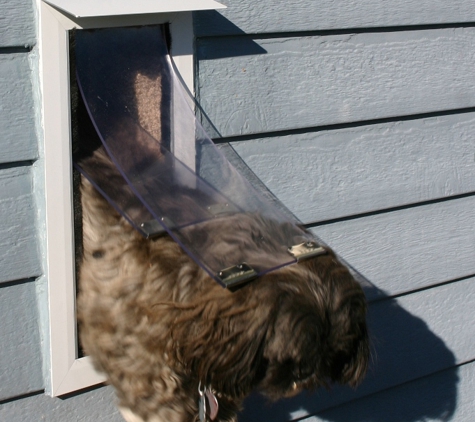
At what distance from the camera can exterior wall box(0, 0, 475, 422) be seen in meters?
1.74

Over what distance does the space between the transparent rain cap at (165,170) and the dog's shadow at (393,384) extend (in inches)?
34.4

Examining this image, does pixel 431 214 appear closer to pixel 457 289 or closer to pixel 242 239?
pixel 457 289

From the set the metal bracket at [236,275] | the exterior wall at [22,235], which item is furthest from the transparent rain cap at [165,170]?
the exterior wall at [22,235]

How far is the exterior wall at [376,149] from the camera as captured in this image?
2000 mm

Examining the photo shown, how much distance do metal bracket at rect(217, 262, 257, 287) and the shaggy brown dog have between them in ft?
0.07

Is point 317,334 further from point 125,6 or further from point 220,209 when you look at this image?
point 125,6

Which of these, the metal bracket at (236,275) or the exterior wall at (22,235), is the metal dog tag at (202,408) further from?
the exterior wall at (22,235)

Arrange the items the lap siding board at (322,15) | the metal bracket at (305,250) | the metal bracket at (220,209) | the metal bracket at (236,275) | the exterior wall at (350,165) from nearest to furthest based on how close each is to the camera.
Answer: the metal bracket at (236,275) → the metal bracket at (305,250) → the metal bracket at (220,209) → the exterior wall at (350,165) → the lap siding board at (322,15)

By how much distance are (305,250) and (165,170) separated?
398mm

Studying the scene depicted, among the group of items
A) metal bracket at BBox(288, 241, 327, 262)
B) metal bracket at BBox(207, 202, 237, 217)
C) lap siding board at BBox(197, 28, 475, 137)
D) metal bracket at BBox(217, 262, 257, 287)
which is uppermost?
lap siding board at BBox(197, 28, 475, 137)

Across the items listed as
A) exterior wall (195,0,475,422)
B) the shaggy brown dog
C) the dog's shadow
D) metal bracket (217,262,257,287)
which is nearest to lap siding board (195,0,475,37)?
exterior wall (195,0,475,422)

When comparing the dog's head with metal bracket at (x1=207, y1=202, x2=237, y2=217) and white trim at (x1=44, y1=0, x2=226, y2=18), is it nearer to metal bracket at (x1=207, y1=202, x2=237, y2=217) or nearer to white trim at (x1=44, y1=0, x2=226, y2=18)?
metal bracket at (x1=207, y1=202, x2=237, y2=217)

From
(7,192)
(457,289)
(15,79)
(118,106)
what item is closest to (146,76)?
(118,106)

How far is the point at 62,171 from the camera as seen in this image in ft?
5.46
